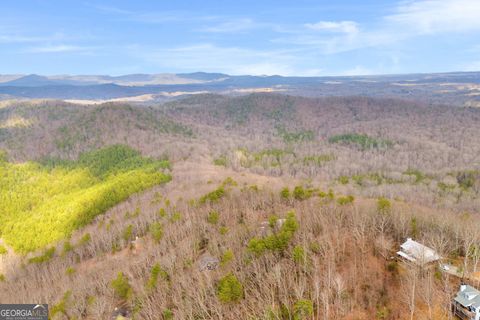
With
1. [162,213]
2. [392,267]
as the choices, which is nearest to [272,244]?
[392,267]

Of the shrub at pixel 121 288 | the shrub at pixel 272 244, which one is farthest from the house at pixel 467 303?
the shrub at pixel 121 288

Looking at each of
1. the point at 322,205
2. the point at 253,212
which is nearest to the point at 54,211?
the point at 253,212

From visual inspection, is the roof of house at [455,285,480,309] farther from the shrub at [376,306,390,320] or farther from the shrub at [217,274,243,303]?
the shrub at [217,274,243,303]

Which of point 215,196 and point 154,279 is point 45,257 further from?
point 154,279

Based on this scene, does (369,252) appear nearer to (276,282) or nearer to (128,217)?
(276,282)

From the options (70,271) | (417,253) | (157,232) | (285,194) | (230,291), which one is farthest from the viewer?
(157,232)

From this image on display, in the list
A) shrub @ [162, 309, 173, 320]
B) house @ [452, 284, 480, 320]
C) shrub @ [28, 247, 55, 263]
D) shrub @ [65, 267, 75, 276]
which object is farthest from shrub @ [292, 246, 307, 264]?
shrub @ [28, 247, 55, 263]
